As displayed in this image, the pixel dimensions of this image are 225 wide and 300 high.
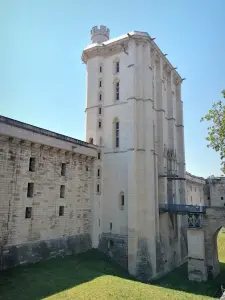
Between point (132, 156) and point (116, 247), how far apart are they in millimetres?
9377

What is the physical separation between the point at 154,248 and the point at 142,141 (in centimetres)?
1082

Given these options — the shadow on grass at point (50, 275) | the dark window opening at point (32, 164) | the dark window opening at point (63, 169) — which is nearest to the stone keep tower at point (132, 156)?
the shadow on grass at point (50, 275)

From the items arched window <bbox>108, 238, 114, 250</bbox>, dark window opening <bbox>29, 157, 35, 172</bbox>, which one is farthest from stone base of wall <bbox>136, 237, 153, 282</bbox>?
dark window opening <bbox>29, 157, 35, 172</bbox>

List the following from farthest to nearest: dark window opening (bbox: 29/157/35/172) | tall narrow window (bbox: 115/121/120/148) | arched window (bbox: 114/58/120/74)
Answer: arched window (bbox: 114/58/120/74) → tall narrow window (bbox: 115/121/120/148) → dark window opening (bbox: 29/157/35/172)

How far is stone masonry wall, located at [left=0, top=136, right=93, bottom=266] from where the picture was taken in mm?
18719

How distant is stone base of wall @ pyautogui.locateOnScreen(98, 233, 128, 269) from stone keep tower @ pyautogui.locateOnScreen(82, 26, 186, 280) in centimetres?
9

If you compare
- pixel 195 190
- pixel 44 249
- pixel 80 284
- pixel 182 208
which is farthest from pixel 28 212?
pixel 195 190

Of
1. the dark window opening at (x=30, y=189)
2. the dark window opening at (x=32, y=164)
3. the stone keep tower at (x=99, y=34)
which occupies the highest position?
the stone keep tower at (x=99, y=34)

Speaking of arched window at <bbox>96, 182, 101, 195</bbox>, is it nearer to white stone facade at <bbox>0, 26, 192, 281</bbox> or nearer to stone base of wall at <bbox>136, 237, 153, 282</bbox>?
white stone facade at <bbox>0, 26, 192, 281</bbox>

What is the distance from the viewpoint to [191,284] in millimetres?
22828

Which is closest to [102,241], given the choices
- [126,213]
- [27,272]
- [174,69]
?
[126,213]

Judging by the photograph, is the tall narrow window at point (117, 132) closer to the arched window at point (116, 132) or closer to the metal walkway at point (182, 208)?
the arched window at point (116, 132)

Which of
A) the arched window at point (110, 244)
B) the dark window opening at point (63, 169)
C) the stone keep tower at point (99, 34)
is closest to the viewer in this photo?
the dark window opening at point (63, 169)

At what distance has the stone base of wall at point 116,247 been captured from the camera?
25.2 metres
